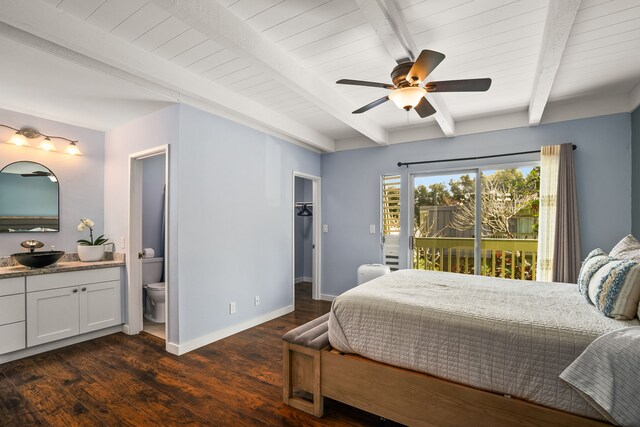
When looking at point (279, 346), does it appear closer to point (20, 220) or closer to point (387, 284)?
point (387, 284)

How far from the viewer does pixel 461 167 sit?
13.7 feet

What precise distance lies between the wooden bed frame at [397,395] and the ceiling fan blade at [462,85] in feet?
6.05

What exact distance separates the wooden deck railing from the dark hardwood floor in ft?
8.01

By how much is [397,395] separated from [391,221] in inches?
120

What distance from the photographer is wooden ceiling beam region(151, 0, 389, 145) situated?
175cm

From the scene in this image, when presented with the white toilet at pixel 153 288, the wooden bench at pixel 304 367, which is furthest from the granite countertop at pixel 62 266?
the wooden bench at pixel 304 367

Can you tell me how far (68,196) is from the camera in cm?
365

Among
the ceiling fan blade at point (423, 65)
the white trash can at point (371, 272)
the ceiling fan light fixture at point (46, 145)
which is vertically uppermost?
the ceiling fan blade at point (423, 65)

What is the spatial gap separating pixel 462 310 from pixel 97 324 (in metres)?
3.65

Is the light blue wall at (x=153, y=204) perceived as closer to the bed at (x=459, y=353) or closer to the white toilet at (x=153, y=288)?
the white toilet at (x=153, y=288)

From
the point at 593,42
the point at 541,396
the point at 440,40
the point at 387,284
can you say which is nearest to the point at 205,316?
the point at 387,284

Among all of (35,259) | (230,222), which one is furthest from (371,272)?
(35,259)

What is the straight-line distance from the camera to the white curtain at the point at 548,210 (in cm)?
351

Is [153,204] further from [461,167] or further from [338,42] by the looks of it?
[461,167]
